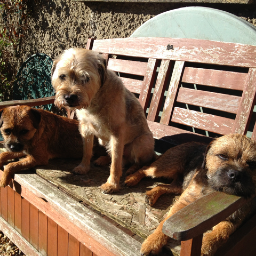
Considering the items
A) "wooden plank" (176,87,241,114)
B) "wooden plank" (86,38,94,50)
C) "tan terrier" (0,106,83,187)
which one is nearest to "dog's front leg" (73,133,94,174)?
"tan terrier" (0,106,83,187)

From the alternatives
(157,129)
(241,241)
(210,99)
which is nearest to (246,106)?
(210,99)

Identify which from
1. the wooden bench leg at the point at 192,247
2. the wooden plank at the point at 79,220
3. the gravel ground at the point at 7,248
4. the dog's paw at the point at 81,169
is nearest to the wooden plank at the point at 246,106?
the wooden bench leg at the point at 192,247

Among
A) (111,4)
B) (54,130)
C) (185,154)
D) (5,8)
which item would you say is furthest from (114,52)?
(5,8)

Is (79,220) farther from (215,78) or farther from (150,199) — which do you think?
(215,78)

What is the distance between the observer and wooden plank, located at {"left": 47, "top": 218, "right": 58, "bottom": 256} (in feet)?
8.95

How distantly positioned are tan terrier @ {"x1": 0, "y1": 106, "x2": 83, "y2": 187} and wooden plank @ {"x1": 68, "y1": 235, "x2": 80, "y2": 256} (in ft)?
3.12

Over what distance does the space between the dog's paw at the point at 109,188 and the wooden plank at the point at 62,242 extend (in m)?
0.58

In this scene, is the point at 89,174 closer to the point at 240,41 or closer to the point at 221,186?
the point at 221,186

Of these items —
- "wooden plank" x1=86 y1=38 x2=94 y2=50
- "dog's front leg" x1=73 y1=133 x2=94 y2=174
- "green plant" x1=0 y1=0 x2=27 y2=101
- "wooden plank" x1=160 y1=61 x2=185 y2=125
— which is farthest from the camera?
"green plant" x1=0 y1=0 x2=27 y2=101

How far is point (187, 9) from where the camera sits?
322 centimetres

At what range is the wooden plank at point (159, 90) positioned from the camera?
332 centimetres

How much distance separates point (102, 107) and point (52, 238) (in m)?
1.52

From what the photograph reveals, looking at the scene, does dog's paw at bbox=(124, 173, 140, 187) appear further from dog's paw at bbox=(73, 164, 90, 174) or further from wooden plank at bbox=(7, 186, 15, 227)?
wooden plank at bbox=(7, 186, 15, 227)

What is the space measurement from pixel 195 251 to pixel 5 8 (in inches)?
280
